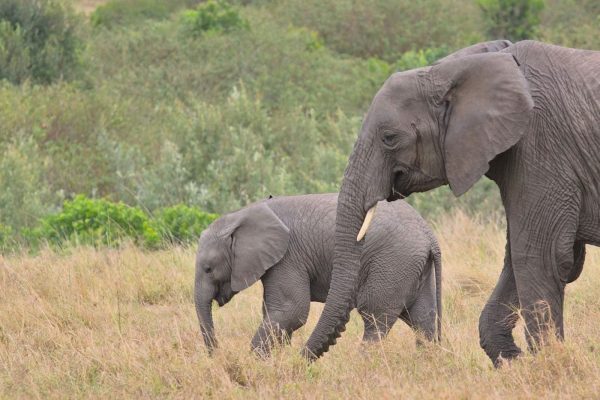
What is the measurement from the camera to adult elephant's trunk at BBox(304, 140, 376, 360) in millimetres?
5930

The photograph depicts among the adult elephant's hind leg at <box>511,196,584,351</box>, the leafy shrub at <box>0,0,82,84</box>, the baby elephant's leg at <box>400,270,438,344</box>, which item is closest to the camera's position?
the adult elephant's hind leg at <box>511,196,584,351</box>

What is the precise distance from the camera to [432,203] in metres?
15.9

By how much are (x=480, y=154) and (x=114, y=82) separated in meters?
23.7

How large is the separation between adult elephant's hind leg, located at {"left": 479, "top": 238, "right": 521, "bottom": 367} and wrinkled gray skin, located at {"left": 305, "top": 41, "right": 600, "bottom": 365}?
414mm

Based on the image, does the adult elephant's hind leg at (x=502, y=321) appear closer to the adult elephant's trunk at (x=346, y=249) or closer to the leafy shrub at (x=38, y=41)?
the adult elephant's trunk at (x=346, y=249)

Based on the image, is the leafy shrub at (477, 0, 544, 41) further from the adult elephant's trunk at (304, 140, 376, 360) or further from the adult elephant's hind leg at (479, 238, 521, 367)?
the adult elephant's trunk at (304, 140, 376, 360)

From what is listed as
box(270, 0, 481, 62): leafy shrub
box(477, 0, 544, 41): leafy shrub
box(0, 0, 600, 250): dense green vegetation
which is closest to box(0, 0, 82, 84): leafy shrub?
box(0, 0, 600, 250): dense green vegetation

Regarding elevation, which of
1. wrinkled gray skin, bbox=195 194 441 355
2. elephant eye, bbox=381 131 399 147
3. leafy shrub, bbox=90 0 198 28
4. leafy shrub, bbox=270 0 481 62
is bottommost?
leafy shrub, bbox=90 0 198 28

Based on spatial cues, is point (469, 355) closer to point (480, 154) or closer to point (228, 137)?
point (480, 154)

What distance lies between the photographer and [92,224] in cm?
1296

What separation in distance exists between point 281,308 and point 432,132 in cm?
232

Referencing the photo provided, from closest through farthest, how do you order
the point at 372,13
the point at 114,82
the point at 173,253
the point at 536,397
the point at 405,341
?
the point at 536,397 → the point at 405,341 → the point at 173,253 → the point at 114,82 → the point at 372,13

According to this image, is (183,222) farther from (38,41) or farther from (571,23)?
(571,23)

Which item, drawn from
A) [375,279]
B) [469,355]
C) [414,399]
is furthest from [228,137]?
[414,399]
